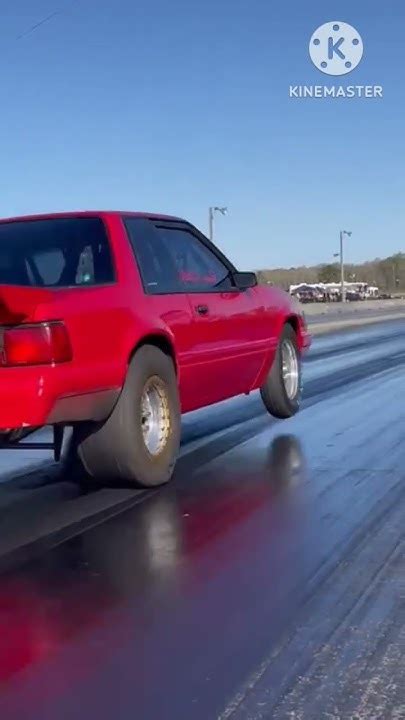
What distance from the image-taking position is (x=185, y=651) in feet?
12.1

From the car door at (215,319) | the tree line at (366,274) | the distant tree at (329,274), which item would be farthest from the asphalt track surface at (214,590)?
the distant tree at (329,274)

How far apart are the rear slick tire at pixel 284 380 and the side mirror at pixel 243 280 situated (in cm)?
108

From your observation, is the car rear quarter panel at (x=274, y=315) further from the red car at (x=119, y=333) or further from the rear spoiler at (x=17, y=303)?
the rear spoiler at (x=17, y=303)

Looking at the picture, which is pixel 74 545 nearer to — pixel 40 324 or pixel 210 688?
pixel 40 324

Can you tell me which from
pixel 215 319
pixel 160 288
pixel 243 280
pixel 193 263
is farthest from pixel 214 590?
pixel 243 280

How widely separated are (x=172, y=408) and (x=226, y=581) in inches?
87.6

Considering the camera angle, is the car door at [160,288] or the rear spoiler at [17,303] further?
the car door at [160,288]

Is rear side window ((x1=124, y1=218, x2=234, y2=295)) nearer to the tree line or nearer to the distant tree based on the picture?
the tree line

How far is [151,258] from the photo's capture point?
22.2 ft

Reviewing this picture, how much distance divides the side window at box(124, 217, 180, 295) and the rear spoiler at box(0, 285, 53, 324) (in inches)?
45.8

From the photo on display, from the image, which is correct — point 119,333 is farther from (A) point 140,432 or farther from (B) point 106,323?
(A) point 140,432

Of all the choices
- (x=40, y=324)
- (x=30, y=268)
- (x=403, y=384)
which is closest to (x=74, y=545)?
(x=40, y=324)

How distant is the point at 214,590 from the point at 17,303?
1.94 m

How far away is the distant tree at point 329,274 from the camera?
486 feet
